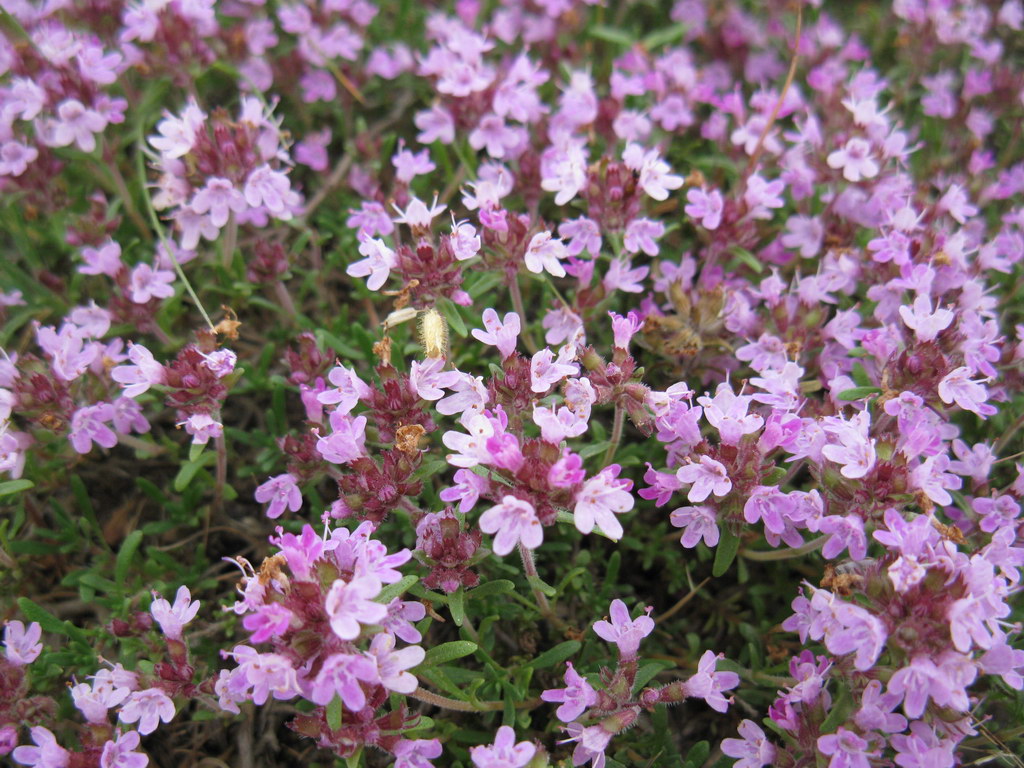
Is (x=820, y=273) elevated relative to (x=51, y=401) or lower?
elevated

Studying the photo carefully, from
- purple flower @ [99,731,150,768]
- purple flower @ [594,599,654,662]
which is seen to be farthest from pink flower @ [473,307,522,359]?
purple flower @ [99,731,150,768]

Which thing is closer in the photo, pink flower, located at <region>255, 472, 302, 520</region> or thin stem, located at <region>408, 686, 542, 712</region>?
thin stem, located at <region>408, 686, 542, 712</region>

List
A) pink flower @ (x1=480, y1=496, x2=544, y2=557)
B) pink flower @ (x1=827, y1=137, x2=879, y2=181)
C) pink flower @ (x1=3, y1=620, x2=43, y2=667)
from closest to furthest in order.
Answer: pink flower @ (x1=480, y1=496, x2=544, y2=557), pink flower @ (x1=3, y1=620, x2=43, y2=667), pink flower @ (x1=827, y1=137, x2=879, y2=181)

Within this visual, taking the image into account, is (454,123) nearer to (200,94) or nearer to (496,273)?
(496,273)

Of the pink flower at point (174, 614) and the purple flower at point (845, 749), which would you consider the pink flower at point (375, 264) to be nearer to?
the pink flower at point (174, 614)

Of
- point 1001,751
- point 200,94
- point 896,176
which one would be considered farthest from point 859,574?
point 200,94

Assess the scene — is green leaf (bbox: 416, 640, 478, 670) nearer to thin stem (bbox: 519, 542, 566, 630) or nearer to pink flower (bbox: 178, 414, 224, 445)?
thin stem (bbox: 519, 542, 566, 630)

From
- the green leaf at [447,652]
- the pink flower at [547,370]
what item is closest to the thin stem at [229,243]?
the pink flower at [547,370]
